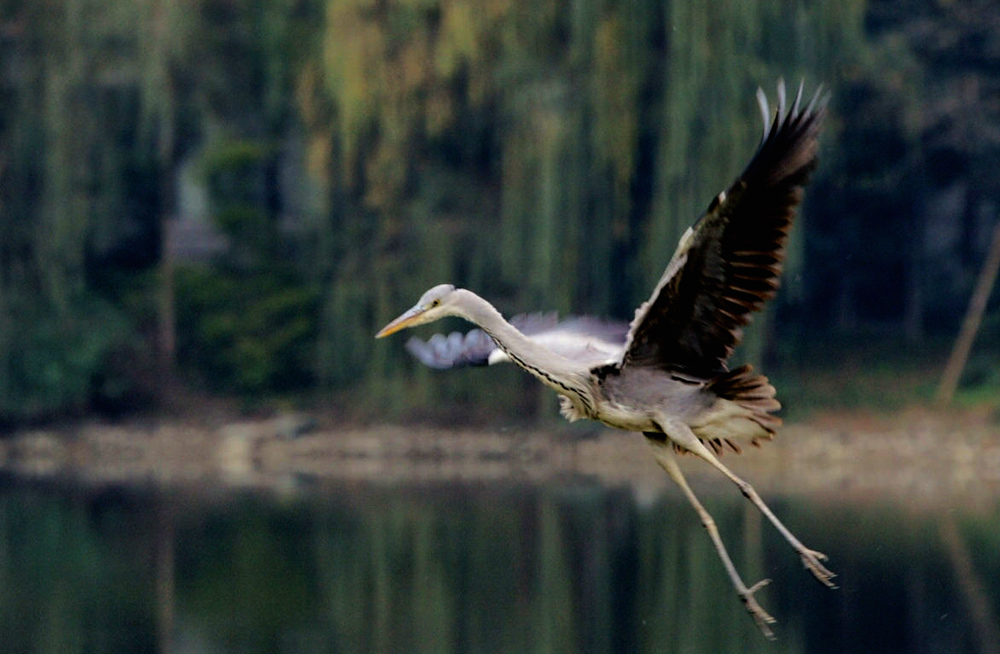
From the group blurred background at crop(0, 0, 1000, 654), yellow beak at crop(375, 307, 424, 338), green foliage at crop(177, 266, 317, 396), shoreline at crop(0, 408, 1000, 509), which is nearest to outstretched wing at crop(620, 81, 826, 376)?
yellow beak at crop(375, 307, 424, 338)

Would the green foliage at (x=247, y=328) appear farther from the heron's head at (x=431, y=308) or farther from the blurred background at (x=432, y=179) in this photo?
the heron's head at (x=431, y=308)

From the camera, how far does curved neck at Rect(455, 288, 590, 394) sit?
23.1ft

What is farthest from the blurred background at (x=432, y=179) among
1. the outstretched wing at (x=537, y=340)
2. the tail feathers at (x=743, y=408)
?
the tail feathers at (x=743, y=408)

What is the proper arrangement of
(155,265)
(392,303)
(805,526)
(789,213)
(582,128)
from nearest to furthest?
(789,213) → (805,526) → (582,128) → (392,303) → (155,265)

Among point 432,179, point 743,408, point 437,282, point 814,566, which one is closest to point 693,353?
point 743,408

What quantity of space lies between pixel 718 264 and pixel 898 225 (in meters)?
18.0

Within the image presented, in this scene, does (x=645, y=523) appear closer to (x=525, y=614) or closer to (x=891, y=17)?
(x=525, y=614)

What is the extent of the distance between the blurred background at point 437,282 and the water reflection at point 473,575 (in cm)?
7

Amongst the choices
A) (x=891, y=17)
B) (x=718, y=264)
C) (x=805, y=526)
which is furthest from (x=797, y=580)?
(x=891, y=17)

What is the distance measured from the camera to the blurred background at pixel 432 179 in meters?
18.4

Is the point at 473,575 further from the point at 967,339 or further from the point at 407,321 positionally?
the point at 967,339

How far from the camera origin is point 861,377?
70.8 feet

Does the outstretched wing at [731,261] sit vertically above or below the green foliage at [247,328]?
above

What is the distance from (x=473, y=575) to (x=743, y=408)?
19.3 ft
